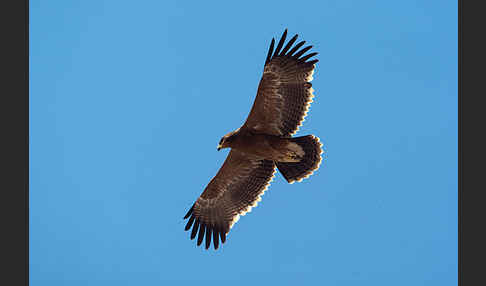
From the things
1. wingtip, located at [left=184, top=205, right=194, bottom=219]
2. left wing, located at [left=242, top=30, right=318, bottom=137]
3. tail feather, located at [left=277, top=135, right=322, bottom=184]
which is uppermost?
left wing, located at [left=242, top=30, right=318, bottom=137]

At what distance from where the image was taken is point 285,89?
8.96 metres

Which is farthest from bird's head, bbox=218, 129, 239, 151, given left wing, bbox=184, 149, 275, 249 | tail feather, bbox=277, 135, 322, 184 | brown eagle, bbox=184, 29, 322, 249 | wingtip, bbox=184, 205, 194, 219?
wingtip, bbox=184, 205, 194, 219

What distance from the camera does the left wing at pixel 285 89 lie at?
8875mm

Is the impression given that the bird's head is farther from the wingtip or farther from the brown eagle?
the wingtip

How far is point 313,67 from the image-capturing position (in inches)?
350

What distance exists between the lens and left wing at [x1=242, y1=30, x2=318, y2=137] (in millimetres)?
8875

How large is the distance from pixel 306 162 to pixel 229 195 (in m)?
1.64

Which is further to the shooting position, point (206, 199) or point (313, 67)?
point (206, 199)

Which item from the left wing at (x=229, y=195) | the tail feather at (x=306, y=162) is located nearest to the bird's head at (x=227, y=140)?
the left wing at (x=229, y=195)

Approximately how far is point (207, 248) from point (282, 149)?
7.36 ft

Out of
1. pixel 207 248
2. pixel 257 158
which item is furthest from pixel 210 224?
pixel 257 158

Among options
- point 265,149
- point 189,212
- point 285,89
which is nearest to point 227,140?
point 265,149

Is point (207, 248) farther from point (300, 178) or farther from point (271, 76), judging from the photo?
point (271, 76)
